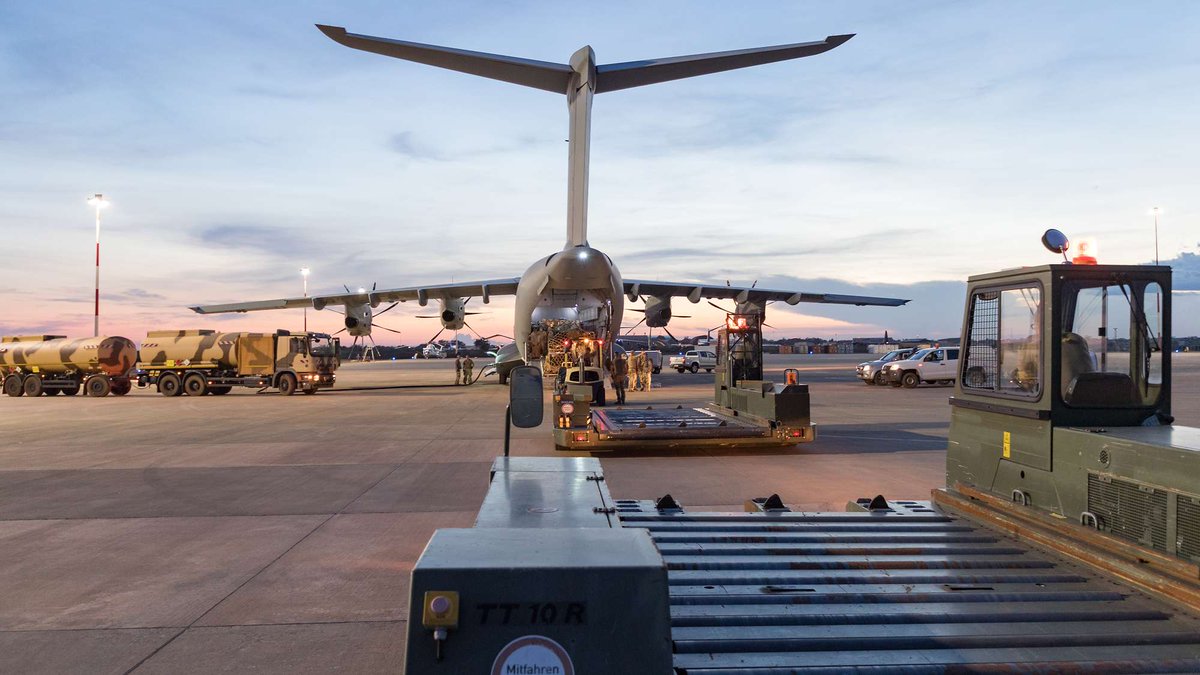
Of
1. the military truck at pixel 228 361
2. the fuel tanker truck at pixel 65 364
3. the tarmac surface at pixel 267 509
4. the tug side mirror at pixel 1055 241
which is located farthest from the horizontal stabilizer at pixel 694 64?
the fuel tanker truck at pixel 65 364

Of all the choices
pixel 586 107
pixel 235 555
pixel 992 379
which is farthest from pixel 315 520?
pixel 586 107

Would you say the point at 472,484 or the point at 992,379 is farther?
the point at 472,484

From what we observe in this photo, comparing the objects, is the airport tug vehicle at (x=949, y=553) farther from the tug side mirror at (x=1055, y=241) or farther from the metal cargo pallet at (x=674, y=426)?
the metal cargo pallet at (x=674, y=426)

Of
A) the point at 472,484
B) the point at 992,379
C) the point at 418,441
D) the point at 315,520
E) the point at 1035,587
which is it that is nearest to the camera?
the point at 1035,587

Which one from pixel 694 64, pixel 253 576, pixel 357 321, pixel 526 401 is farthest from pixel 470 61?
pixel 357 321

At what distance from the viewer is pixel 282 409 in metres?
22.9

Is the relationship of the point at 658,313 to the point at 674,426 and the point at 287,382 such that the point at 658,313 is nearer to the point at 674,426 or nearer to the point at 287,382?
the point at 287,382

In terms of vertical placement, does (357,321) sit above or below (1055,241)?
above

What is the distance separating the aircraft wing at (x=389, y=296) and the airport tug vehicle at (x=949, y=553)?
27632mm

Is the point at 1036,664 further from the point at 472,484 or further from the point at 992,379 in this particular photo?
the point at 472,484

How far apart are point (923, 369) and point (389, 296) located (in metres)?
22.3

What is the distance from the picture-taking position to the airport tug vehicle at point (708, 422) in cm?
1262

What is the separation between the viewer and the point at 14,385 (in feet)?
102

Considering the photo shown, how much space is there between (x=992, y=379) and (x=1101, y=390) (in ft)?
2.19
